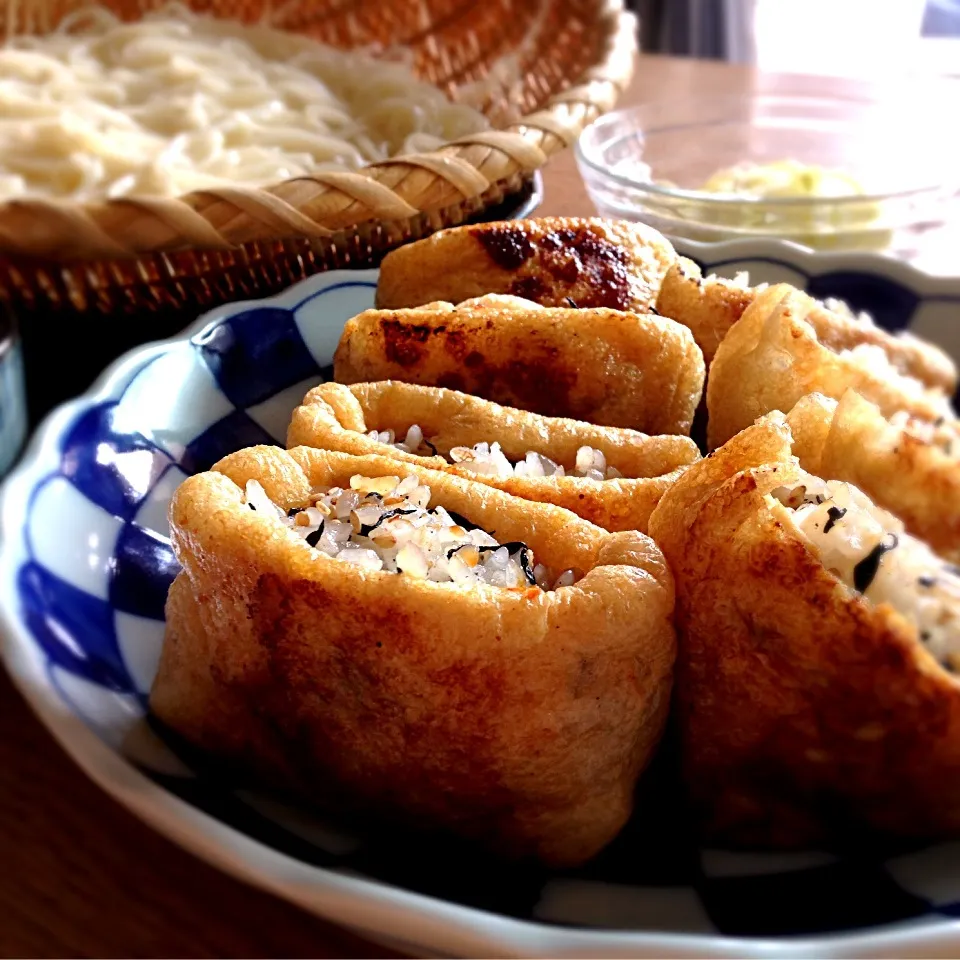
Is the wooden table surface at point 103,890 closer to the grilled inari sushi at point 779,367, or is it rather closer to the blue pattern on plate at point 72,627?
the blue pattern on plate at point 72,627

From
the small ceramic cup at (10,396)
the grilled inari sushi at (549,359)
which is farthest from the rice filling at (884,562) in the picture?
the small ceramic cup at (10,396)

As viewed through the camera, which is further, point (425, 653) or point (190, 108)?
point (190, 108)

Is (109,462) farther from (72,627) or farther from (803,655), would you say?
(803,655)

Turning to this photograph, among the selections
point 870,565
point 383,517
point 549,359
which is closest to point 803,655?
point 870,565

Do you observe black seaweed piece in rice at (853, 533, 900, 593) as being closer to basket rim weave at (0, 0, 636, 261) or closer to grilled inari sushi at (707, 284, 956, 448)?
grilled inari sushi at (707, 284, 956, 448)

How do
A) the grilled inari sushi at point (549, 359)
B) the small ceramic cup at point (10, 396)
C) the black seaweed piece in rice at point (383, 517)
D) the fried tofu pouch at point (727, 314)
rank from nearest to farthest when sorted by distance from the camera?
1. the black seaweed piece in rice at point (383, 517)
2. the fried tofu pouch at point (727, 314)
3. the grilled inari sushi at point (549, 359)
4. the small ceramic cup at point (10, 396)

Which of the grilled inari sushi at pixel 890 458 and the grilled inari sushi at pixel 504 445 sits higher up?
the grilled inari sushi at pixel 890 458
